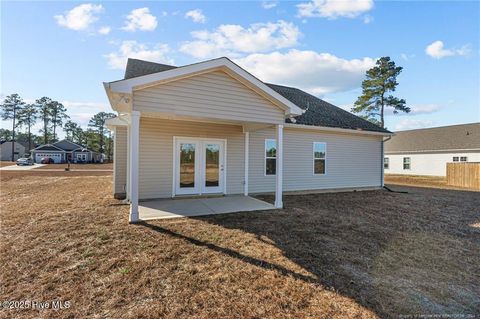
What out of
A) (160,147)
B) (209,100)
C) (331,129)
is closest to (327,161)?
(331,129)

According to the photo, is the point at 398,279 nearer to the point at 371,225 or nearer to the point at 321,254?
the point at 321,254

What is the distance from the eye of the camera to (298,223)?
598cm

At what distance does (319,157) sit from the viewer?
36.5 feet

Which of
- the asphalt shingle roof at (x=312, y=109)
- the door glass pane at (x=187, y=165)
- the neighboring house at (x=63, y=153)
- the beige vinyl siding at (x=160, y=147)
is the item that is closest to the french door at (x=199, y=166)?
the door glass pane at (x=187, y=165)

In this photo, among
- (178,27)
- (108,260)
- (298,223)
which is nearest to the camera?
(108,260)

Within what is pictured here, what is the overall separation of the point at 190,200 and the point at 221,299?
18.4 ft

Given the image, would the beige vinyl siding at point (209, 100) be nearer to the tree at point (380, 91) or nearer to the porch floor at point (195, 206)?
the porch floor at point (195, 206)

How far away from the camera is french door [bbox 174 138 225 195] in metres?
8.73

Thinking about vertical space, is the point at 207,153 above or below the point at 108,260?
above

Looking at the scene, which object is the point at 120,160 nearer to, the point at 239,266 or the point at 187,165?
the point at 187,165

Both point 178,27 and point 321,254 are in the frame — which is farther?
point 178,27

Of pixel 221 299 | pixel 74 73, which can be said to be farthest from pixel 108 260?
pixel 74 73

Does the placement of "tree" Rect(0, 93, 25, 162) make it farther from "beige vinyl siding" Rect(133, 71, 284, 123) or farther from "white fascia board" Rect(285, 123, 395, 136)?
"white fascia board" Rect(285, 123, 395, 136)

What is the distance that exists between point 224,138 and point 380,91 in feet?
86.5
